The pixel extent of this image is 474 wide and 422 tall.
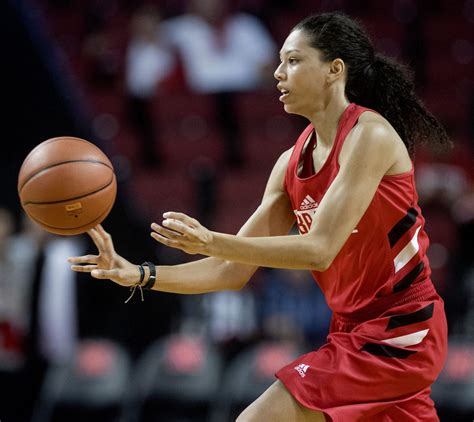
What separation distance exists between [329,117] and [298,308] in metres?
3.56

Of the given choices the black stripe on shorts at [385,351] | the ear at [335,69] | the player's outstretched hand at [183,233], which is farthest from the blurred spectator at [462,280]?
the player's outstretched hand at [183,233]

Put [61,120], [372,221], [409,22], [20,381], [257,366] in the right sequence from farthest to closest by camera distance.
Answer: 1. [409,22]
2. [61,120]
3. [20,381]
4. [257,366]
5. [372,221]

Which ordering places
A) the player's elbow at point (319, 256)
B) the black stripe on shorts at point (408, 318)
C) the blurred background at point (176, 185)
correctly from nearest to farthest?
the player's elbow at point (319, 256) < the black stripe on shorts at point (408, 318) < the blurred background at point (176, 185)

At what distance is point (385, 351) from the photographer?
3.69 metres

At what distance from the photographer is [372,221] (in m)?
3.71

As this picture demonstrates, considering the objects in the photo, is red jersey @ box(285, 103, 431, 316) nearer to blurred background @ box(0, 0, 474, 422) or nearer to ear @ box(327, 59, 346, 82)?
ear @ box(327, 59, 346, 82)

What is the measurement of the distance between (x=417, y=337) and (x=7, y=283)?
444 centimetres

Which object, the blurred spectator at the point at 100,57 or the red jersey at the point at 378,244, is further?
the blurred spectator at the point at 100,57

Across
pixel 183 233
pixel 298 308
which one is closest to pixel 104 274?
pixel 183 233

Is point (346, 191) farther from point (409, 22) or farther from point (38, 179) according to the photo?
point (409, 22)

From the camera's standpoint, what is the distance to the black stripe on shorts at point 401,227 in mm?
3746

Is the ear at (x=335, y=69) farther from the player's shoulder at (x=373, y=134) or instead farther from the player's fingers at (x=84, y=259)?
the player's fingers at (x=84, y=259)

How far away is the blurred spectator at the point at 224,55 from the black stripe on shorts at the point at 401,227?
559cm

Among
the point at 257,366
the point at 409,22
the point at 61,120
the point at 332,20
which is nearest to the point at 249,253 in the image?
the point at 332,20
